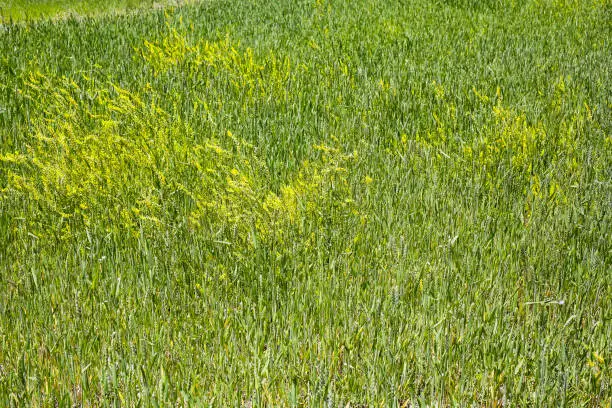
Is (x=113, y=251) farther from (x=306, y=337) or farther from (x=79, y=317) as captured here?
(x=306, y=337)

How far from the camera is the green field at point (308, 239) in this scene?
7.89 ft

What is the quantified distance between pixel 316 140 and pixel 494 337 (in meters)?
2.50

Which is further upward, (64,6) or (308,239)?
(64,6)

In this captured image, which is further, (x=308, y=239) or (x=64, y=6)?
(x=64, y=6)

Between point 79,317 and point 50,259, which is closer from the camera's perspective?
point 79,317

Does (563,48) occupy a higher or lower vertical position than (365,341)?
higher

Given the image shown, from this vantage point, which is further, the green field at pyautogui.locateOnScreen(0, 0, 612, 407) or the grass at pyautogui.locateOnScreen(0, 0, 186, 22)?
the grass at pyautogui.locateOnScreen(0, 0, 186, 22)

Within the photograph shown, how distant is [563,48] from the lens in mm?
7477

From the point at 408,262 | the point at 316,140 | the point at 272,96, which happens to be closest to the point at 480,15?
the point at 272,96

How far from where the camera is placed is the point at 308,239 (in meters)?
3.27

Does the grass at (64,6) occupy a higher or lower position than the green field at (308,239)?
higher

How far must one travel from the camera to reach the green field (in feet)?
7.89

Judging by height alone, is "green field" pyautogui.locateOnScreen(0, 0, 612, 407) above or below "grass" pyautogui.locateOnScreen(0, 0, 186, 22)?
below

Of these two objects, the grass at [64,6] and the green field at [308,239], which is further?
the grass at [64,6]
